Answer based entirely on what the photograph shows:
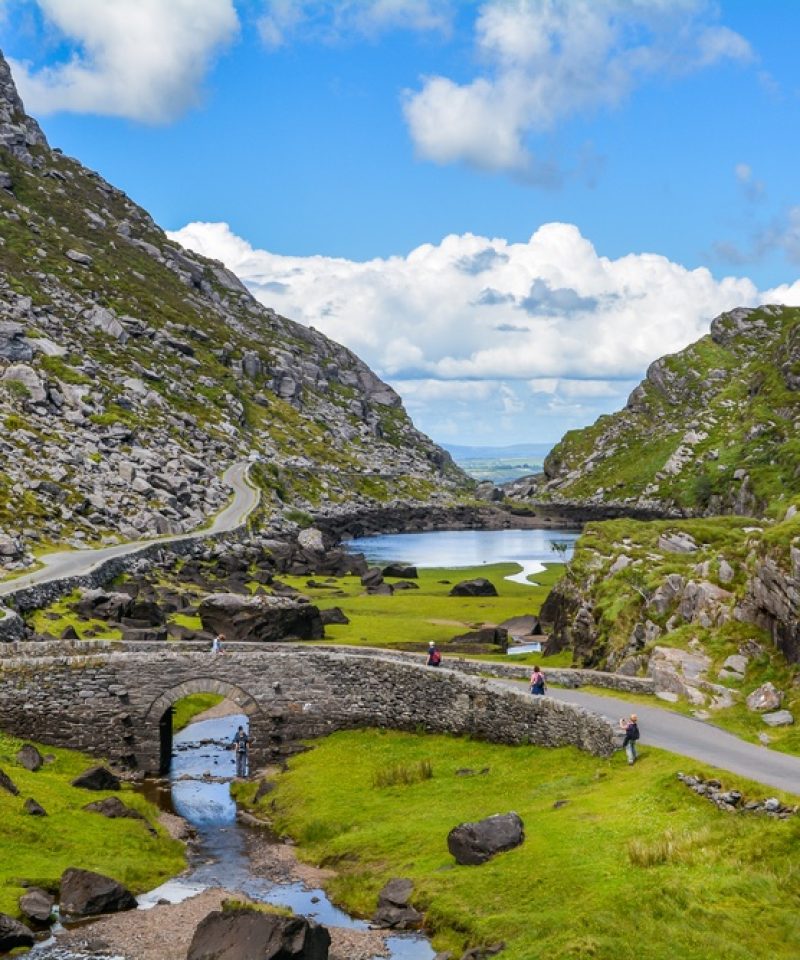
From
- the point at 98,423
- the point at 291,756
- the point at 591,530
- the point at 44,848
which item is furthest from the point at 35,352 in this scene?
the point at 44,848

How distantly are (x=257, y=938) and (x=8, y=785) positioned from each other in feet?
62.2

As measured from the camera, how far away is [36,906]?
32688 millimetres

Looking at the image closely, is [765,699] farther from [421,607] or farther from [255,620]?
[421,607]

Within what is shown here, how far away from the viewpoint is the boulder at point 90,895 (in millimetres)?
33938

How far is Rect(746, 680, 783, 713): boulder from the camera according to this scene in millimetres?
40875

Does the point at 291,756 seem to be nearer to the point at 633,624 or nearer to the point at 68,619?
the point at 633,624

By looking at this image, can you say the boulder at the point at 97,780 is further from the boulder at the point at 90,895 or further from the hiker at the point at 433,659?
the hiker at the point at 433,659

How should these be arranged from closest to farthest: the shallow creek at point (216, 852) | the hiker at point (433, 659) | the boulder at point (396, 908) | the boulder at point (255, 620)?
the shallow creek at point (216, 852) → the boulder at point (396, 908) → the hiker at point (433, 659) → the boulder at point (255, 620)

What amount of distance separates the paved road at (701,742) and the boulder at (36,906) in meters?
21.5

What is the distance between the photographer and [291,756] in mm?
54188

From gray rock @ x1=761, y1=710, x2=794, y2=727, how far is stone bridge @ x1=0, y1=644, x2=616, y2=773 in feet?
50.1

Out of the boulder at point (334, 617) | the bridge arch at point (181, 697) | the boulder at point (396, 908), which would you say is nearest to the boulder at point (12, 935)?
the boulder at point (396, 908)

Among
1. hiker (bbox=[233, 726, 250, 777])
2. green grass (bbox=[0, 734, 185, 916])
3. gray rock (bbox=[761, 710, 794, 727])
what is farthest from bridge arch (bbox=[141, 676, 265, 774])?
gray rock (bbox=[761, 710, 794, 727])

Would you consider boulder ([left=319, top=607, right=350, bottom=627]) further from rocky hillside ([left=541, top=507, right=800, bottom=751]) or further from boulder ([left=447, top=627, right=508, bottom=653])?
rocky hillside ([left=541, top=507, right=800, bottom=751])
